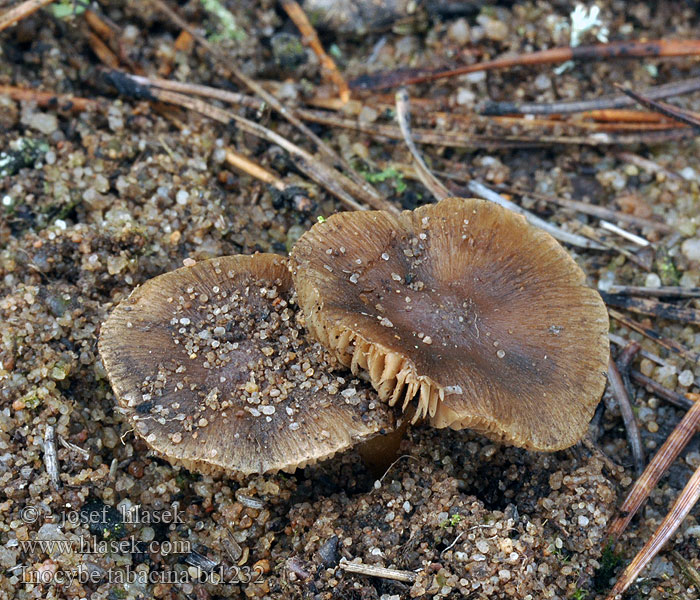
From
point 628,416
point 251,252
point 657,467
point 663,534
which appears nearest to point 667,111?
point 628,416

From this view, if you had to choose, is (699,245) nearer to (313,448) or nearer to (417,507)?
(417,507)

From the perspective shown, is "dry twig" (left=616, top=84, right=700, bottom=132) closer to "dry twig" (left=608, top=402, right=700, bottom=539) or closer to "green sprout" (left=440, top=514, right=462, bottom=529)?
"dry twig" (left=608, top=402, right=700, bottom=539)

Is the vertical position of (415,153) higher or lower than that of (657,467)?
higher

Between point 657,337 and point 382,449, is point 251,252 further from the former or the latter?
point 657,337

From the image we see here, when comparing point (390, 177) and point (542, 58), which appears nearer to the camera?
point (390, 177)

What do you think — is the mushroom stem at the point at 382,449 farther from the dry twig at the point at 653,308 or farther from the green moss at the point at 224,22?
the green moss at the point at 224,22

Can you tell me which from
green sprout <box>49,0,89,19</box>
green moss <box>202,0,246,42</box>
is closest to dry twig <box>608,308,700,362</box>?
green moss <box>202,0,246,42</box>
